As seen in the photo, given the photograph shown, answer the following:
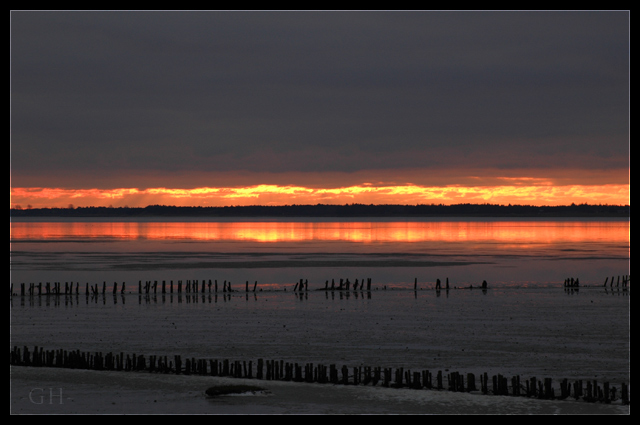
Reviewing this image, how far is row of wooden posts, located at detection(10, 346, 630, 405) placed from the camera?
22.7 meters

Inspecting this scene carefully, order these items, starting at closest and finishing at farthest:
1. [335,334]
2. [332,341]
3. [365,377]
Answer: [365,377], [332,341], [335,334]

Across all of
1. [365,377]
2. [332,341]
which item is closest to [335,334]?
[332,341]

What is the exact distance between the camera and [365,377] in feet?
80.8

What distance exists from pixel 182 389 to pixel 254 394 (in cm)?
259

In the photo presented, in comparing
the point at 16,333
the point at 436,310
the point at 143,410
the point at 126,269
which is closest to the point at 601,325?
the point at 436,310

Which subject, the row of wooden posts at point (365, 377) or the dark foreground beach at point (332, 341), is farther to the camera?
the row of wooden posts at point (365, 377)

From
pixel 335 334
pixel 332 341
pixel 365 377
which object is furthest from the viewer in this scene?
pixel 335 334

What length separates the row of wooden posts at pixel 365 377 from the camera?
22688 millimetres

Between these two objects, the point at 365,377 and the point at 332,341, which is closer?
the point at 365,377

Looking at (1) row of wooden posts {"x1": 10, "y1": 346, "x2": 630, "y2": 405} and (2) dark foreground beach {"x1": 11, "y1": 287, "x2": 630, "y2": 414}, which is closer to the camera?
(2) dark foreground beach {"x1": 11, "y1": 287, "x2": 630, "y2": 414}

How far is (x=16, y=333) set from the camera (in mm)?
37438

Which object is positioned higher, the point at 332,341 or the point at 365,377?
the point at 365,377

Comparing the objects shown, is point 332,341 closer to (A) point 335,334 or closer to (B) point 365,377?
(A) point 335,334
